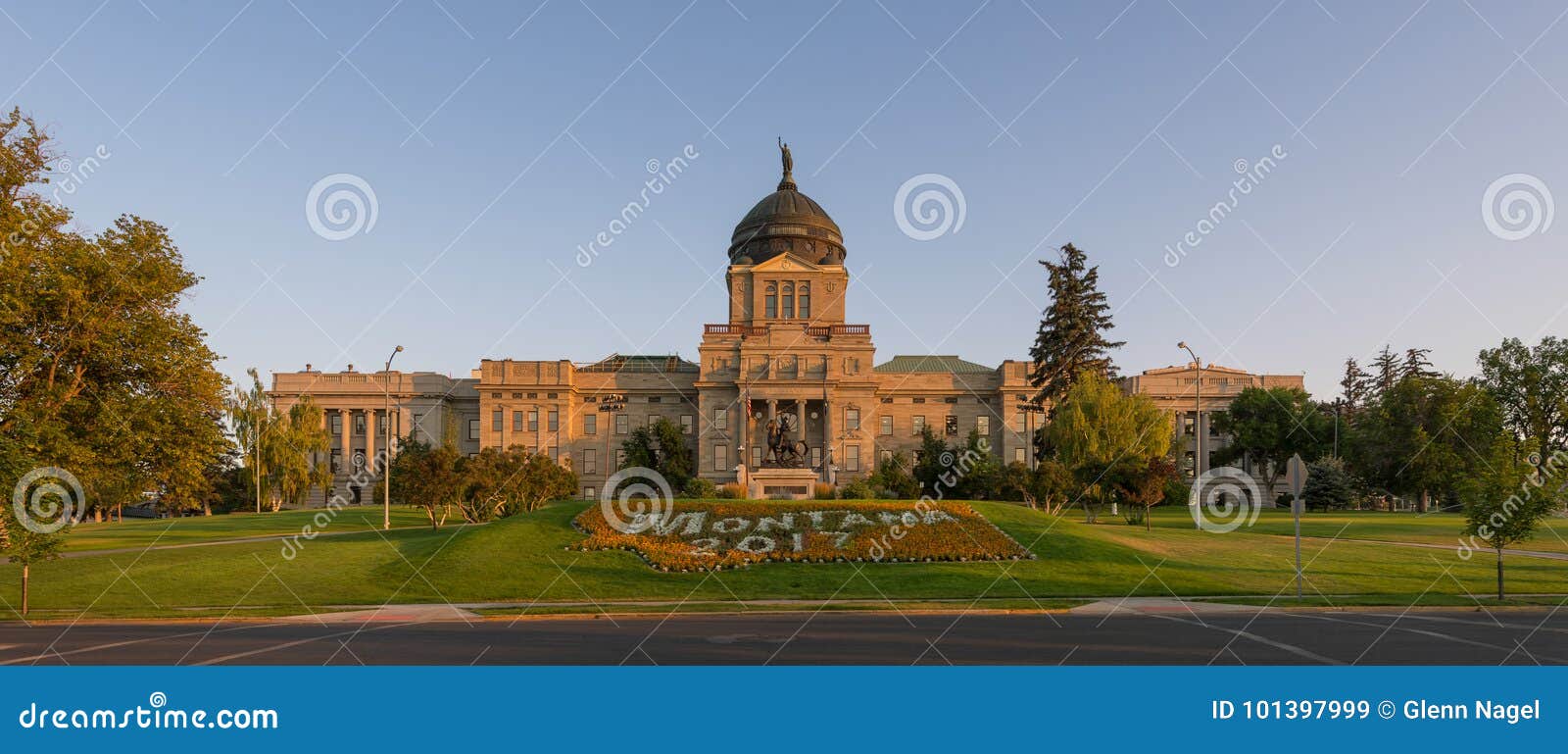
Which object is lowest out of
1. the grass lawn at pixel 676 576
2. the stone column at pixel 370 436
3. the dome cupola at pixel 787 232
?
the grass lawn at pixel 676 576

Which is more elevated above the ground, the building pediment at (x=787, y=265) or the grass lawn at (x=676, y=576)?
the building pediment at (x=787, y=265)

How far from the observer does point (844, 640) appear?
1584cm

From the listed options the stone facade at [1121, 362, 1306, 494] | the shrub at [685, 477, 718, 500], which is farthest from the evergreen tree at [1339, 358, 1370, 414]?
the shrub at [685, 477, 718, 500]

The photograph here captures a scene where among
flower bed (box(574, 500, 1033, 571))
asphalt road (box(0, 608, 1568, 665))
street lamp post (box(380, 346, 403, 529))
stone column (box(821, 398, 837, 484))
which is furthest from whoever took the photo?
stone column (box(821, 398, 837, 484))

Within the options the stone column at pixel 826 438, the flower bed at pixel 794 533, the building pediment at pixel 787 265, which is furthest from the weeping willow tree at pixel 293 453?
the flower bed at pixel 794 533

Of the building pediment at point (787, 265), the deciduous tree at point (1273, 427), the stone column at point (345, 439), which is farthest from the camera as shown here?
the stone column at point (345, 439)

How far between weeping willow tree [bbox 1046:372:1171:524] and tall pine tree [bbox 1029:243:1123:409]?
532cm

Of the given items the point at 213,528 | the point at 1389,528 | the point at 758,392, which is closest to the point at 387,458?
the point at 213,528

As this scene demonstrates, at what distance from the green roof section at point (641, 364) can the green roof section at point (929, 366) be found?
804 inches

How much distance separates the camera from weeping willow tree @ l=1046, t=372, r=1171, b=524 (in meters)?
A: 49.9

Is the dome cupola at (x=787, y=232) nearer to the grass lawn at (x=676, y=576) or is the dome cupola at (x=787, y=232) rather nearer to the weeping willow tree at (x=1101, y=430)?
the weeping willow tree at (x=1101, y=430)

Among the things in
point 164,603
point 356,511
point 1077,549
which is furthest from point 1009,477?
point 356,511

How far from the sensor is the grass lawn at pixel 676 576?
23.7 metres

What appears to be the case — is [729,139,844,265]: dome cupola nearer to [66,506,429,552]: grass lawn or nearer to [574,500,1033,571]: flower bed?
[66,506,429,552]: grass lawn
